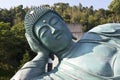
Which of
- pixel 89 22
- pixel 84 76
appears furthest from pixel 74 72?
pixel 89 22

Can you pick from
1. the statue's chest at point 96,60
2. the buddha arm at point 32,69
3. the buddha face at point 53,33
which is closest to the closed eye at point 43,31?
the buddha face at point 53,33

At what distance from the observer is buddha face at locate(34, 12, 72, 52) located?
343 cm

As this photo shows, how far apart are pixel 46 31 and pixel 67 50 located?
0.25 meters

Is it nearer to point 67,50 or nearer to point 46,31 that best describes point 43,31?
point 46,31

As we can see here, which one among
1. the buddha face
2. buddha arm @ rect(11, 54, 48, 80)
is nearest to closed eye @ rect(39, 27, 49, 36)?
the buddha face

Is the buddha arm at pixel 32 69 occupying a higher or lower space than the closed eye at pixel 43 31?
lower

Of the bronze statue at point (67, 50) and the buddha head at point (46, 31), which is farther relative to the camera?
the buddha head at point (46, 31)

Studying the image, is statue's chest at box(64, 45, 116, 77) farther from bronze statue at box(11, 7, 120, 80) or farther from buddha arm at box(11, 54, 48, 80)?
buddha arm at box(11, 54, 48, 80)

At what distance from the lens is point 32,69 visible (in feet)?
11.1

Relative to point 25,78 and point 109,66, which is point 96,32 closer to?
point 109,66

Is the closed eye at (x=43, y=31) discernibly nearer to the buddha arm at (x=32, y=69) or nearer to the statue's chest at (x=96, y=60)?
the buddha arm at (x=32, y=69)

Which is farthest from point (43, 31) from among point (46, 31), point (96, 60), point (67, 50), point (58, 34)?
point (96, 60)

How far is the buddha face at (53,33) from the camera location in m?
3.43

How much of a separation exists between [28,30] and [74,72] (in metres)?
0.57
